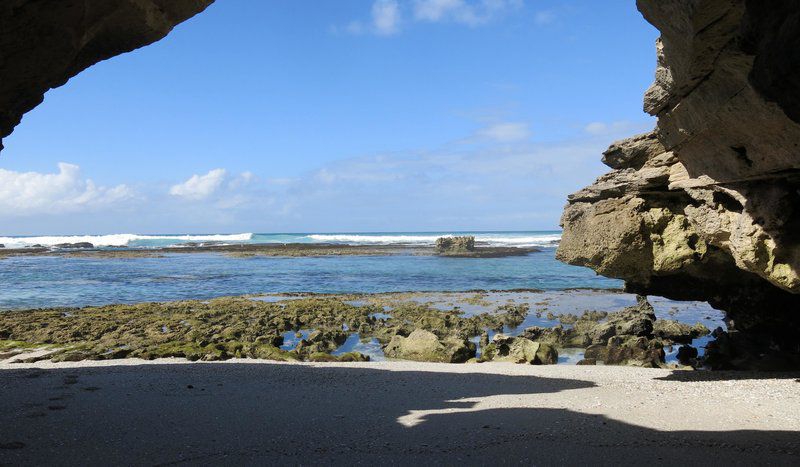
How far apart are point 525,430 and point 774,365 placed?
773 cm

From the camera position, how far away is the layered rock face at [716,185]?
5.64 meters

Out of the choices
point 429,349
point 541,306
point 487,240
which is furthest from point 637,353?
point 487,240

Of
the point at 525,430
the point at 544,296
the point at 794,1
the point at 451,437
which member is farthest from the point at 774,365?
the point at 544,296

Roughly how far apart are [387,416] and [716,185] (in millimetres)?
7356

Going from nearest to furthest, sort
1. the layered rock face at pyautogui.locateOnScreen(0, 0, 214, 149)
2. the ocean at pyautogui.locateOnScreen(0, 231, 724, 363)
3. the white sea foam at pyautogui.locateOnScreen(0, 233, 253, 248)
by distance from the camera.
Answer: the layered rock face at pyautogui.locateOnScreen(0, 0, 214, 149)
the ocean at pyautogui.locateOnScreen(0, 231, 724, 363)
the white sea foam at pyautogui.locateOnScreen(0, 233, 253, 248)

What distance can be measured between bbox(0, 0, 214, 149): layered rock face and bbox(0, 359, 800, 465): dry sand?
457 cm

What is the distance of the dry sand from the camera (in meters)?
6.78

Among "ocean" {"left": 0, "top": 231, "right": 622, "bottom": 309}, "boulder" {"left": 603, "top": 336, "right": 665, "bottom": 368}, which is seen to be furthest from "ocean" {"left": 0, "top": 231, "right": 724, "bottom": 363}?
"boulder" {"left": 603, "top": 336, "right": 665, "bottom": 368}

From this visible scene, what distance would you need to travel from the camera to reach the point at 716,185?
31.1 ft

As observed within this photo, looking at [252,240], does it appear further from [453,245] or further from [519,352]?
[519,352]

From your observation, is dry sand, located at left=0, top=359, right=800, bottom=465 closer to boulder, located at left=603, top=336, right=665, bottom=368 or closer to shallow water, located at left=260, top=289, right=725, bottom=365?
boulder, located at left=603, top=336, right=665, bottom=368

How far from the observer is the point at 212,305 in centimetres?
2583

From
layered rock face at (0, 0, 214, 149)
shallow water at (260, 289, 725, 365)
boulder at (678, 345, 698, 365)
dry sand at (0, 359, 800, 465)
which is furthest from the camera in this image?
shallow water at (260, 289, 725, 365)

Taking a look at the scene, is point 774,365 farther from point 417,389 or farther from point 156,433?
point 156,433
